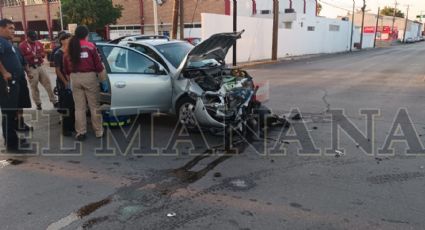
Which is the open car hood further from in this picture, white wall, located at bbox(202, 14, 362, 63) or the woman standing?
white wall, located at bbox(202, 14, 362, 63)

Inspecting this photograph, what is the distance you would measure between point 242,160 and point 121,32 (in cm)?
3996

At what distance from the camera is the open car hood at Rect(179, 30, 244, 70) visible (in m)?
6.96

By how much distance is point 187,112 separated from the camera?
7.32 metres

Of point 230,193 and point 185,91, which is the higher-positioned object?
point 185,91

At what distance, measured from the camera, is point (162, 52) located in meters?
7.84

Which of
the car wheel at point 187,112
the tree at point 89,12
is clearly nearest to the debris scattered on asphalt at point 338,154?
the car wheel at point 187,112

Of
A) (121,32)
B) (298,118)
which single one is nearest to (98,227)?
(298,118)

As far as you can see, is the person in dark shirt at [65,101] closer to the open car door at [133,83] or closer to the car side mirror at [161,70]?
the open car door at [133,83]

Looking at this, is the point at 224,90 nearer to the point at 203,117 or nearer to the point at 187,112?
the point at 203,117

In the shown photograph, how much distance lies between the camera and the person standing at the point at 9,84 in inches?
238

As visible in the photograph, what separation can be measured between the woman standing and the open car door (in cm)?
35

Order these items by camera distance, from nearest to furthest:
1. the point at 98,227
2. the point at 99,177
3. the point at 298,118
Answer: the point at 98,227
the point at 99,177
the point at 298,118

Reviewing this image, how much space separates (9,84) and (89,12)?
3236 centimetres

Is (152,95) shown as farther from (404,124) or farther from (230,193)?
(404,124)
